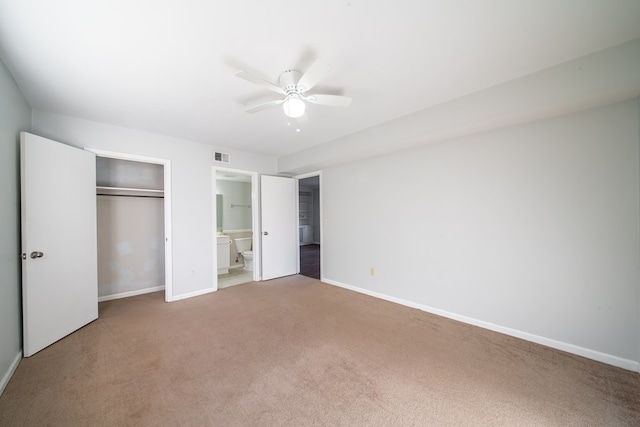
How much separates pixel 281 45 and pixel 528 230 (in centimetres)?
277

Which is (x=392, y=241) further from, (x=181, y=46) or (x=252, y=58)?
(x=181, y=46)

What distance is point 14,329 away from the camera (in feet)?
6.64

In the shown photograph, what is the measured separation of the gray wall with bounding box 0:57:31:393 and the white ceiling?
0.23 metres

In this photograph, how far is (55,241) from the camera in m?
2.42

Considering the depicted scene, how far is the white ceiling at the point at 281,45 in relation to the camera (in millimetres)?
1410

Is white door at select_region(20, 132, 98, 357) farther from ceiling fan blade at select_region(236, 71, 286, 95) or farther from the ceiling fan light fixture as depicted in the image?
the ceiling fan light fixture

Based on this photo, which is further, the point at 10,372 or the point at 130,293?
the point at 130,293

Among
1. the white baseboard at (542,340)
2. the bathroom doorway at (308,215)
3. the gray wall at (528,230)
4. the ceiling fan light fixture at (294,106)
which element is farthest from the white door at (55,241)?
the bathroom doorway at (308,215)

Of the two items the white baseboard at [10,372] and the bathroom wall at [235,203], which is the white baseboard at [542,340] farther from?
the bathroom wall at [235,203]

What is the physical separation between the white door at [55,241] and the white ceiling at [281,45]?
637mm

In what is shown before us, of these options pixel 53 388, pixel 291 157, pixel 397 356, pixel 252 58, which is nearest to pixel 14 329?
pixel 53 388

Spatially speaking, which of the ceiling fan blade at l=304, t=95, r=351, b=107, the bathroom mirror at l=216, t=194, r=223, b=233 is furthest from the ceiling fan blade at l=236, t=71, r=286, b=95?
the bathroom mirror at l=216, t=194, r=223, b=233

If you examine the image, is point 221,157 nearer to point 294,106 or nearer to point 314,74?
point 294,106

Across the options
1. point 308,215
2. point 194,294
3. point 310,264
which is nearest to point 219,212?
point 194,294
